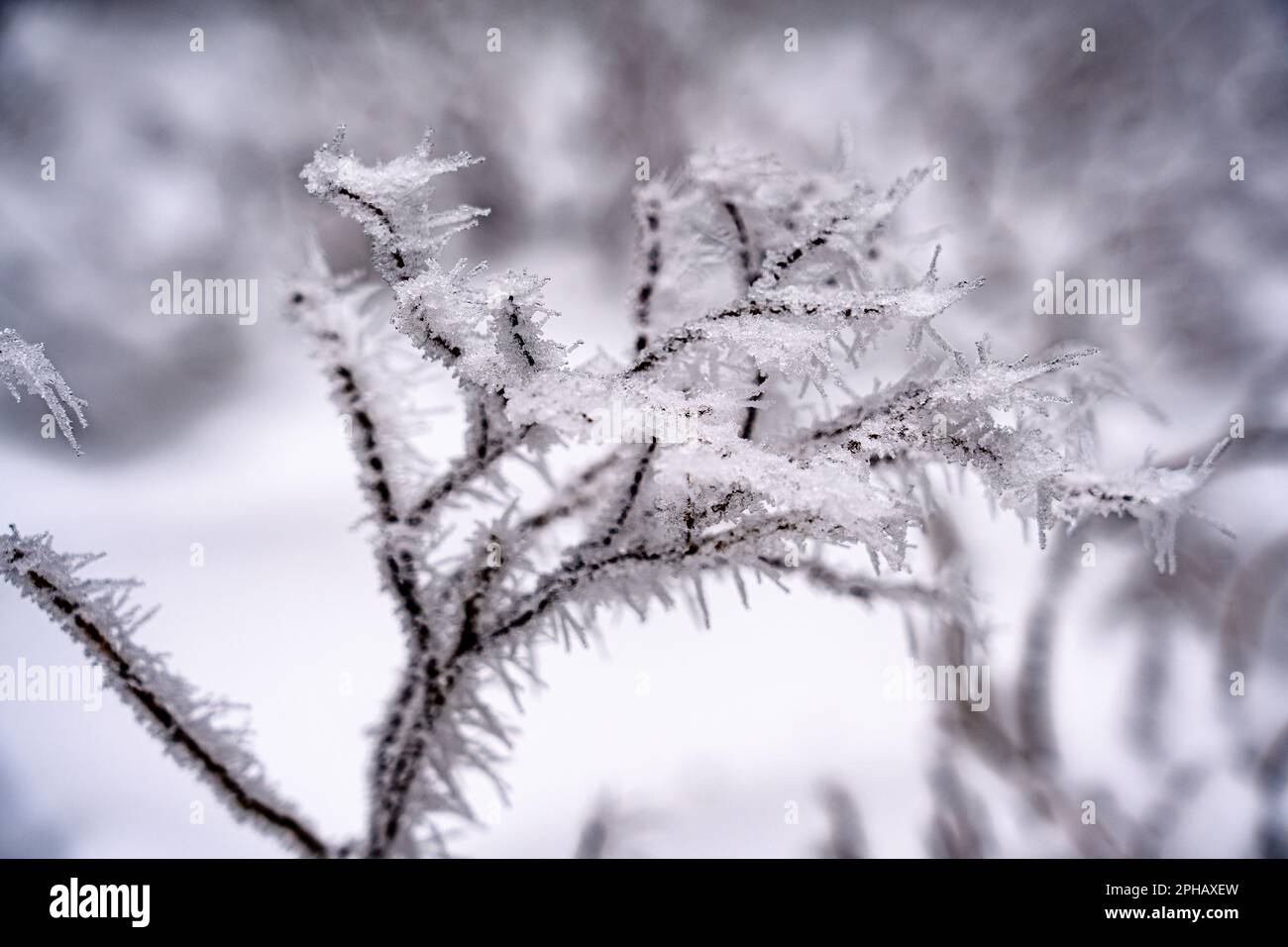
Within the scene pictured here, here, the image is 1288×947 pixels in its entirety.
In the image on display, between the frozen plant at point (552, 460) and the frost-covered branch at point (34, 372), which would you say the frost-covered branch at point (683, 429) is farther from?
the frost-covered branch at point (34, 372)

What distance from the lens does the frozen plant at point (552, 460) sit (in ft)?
0.93

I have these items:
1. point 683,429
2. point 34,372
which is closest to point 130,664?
point 34,372

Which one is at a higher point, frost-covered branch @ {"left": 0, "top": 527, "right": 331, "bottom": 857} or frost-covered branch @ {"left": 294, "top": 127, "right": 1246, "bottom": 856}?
frost-covered branch @ {"left": 294, "top": 127, "right": 1246, "bottom": 856}

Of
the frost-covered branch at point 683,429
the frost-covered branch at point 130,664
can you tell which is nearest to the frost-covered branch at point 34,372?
the frost-covered branch at point 130,664

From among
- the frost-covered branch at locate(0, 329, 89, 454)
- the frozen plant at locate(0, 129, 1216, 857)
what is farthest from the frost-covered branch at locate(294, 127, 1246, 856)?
the frost-covered branch at locate(0, 329, 89, 454)

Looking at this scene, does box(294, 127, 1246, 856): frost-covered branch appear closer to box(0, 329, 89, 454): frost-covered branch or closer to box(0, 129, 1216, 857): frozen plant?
box(0, 129, 1216, 857): frozen plant

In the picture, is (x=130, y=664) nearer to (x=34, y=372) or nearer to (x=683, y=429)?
(x=34, y=372)

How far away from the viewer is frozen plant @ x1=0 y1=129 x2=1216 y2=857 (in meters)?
0.28

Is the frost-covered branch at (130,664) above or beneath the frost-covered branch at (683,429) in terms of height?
beneath

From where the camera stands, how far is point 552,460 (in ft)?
1.26

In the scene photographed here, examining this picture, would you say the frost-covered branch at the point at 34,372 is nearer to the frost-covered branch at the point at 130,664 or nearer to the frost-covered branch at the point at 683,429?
the frost-covered branch at the point at 130,664

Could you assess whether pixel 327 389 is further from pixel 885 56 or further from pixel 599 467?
pixel 885 56
